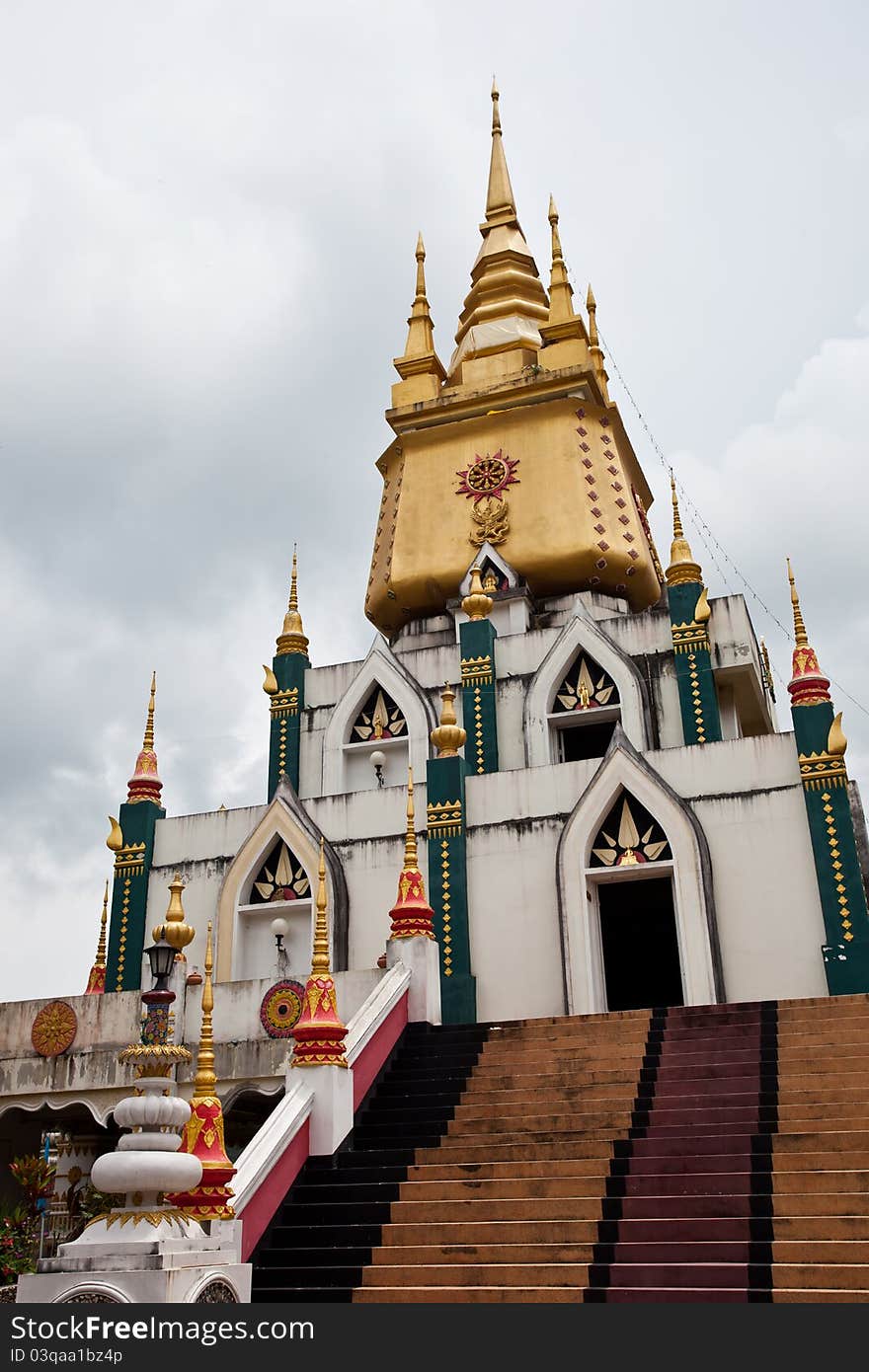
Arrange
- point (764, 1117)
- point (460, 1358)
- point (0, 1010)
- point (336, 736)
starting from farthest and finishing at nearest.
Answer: point (336, 736), point (0, 1010), point (764, 1117), point (460, 1358)

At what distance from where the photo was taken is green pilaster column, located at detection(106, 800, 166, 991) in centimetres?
1930

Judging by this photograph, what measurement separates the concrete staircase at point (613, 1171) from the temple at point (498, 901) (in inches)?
1.5

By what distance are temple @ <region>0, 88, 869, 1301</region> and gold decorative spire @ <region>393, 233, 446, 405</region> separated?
8cm

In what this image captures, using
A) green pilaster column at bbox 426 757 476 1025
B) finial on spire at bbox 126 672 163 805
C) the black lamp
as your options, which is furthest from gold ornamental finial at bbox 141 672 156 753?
the black lamp

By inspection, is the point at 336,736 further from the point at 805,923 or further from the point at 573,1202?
the point at 573,1202

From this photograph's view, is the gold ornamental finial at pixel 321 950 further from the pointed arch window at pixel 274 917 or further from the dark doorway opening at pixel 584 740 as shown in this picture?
the dark doorway opening at pixel 584 740

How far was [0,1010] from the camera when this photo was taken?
1565 centimetres

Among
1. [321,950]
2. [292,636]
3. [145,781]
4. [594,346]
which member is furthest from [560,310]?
[321,950]

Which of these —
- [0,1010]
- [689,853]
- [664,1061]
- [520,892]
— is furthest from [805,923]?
[0,1010]

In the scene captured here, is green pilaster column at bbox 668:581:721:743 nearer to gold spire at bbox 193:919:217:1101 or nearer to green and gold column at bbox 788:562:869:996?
green and gold column at bbox 788:562:869:996

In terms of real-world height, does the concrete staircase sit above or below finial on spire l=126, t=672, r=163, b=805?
below

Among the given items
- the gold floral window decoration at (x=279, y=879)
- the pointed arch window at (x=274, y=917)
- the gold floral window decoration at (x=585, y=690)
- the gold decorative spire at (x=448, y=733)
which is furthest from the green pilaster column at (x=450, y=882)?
the gold floral window decoration at (x=585, y=690)

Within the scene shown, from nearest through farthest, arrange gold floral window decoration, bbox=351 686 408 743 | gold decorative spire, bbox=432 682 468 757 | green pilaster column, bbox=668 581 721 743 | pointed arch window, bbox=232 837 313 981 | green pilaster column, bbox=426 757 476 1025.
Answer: green pilaster column, bbox=426 757 476 1025, gold decorative spire, bbox=432 682 468 757, pointed arch window, bbox=232 837 313 981, green pilaster column, bbox=668 581 721 743, gold floral window decoration, bbox=351 686 408 743

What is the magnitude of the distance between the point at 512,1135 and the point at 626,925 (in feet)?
31.2
